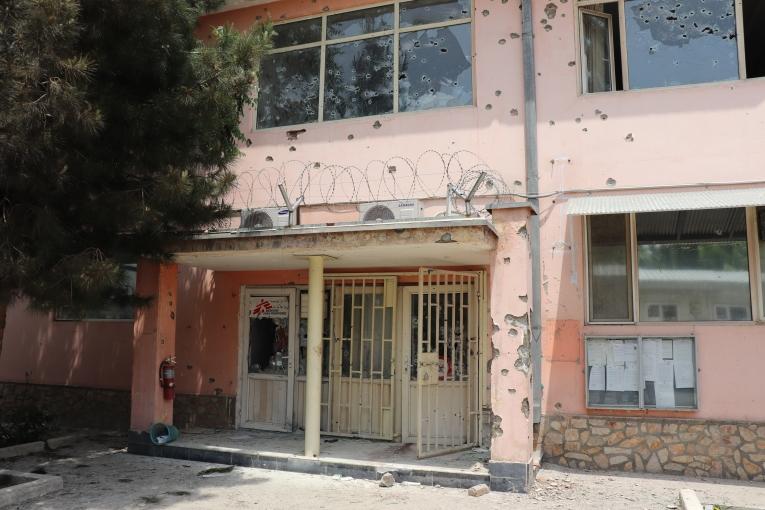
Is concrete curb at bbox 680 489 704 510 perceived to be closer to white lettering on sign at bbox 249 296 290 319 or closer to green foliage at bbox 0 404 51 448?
white lettering on sign at bbox 249 296 290 319

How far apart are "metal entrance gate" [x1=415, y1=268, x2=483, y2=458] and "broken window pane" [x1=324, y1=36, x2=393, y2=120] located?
2755 mm

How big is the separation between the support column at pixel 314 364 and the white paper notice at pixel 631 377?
3724 mm

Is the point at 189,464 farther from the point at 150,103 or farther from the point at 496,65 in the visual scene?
the point at 496,65

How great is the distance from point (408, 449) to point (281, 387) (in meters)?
2.35

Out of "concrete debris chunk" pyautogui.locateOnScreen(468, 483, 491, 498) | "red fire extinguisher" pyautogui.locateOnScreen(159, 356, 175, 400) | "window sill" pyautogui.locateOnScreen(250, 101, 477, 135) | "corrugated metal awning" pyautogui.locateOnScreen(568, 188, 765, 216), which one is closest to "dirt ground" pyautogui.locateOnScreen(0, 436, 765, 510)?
"concrete debris chunk" pyautogui.locateOnScreen(468, 483, 491, 498)

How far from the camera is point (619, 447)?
756 cm

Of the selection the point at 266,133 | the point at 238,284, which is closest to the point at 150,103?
the point at 266,133

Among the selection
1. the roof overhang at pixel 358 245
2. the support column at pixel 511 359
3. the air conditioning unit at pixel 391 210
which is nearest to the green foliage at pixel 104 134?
the roof overhang at pixel 358 245

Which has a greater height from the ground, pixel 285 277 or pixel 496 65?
pixel 496 65

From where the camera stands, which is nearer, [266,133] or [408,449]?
[408,449]

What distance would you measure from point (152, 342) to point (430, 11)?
6093mm

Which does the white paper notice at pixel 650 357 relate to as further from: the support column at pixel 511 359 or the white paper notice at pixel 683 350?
the support column at pixel 511 359

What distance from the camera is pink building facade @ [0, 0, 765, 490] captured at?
732 cm

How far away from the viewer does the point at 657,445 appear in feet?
24.4
